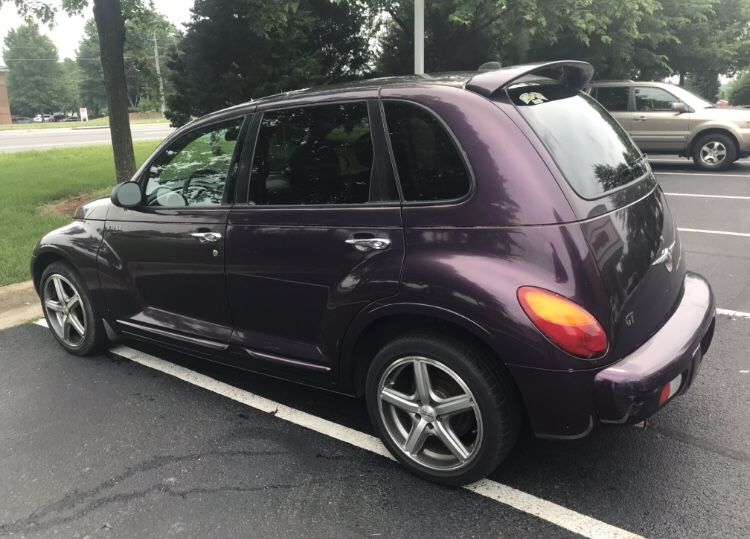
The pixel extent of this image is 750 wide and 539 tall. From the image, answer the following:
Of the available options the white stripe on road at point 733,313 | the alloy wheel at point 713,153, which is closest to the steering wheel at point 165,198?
the white stripe on road at point 733,313

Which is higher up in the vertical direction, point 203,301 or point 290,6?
point 290,6

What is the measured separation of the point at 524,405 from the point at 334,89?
5.66 ft

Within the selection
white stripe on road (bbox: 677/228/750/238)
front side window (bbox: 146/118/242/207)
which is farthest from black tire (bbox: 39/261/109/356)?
white stripe on road (bbox: 677/228/750/238)

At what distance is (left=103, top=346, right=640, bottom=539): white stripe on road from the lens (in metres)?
2.42

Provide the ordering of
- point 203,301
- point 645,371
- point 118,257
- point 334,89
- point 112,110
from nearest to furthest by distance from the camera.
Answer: point 645,371
point 334,89
point 203,301
point 118,257
point 112,110

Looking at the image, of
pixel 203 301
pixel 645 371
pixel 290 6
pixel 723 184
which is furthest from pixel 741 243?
pixel 290 6

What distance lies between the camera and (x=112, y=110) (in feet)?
29.5

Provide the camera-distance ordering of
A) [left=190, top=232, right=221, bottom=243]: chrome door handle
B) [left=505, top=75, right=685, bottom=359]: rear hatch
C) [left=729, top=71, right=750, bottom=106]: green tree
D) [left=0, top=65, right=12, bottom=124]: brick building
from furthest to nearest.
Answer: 1. [left=0, top=65, right=12, bottom=124]: brick building
2. [left=729, top=71, right=750, bottom=106]: green tree
3. [left=190, top=232, right=221, bottom=243]: chrome door handle
4. [left=505, top=75, right=685, bottom=359]: rear hatch

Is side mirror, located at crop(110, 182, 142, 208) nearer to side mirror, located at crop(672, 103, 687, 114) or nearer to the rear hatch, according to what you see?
the rear hatch

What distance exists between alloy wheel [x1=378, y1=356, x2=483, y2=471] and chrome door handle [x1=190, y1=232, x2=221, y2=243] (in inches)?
46.8

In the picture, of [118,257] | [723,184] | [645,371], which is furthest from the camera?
[723,184]

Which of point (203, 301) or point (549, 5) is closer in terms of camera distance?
point (203, 301)

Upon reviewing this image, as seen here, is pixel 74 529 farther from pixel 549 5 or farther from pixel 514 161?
pixel 549 5

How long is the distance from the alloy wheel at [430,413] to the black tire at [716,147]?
38.9ft
